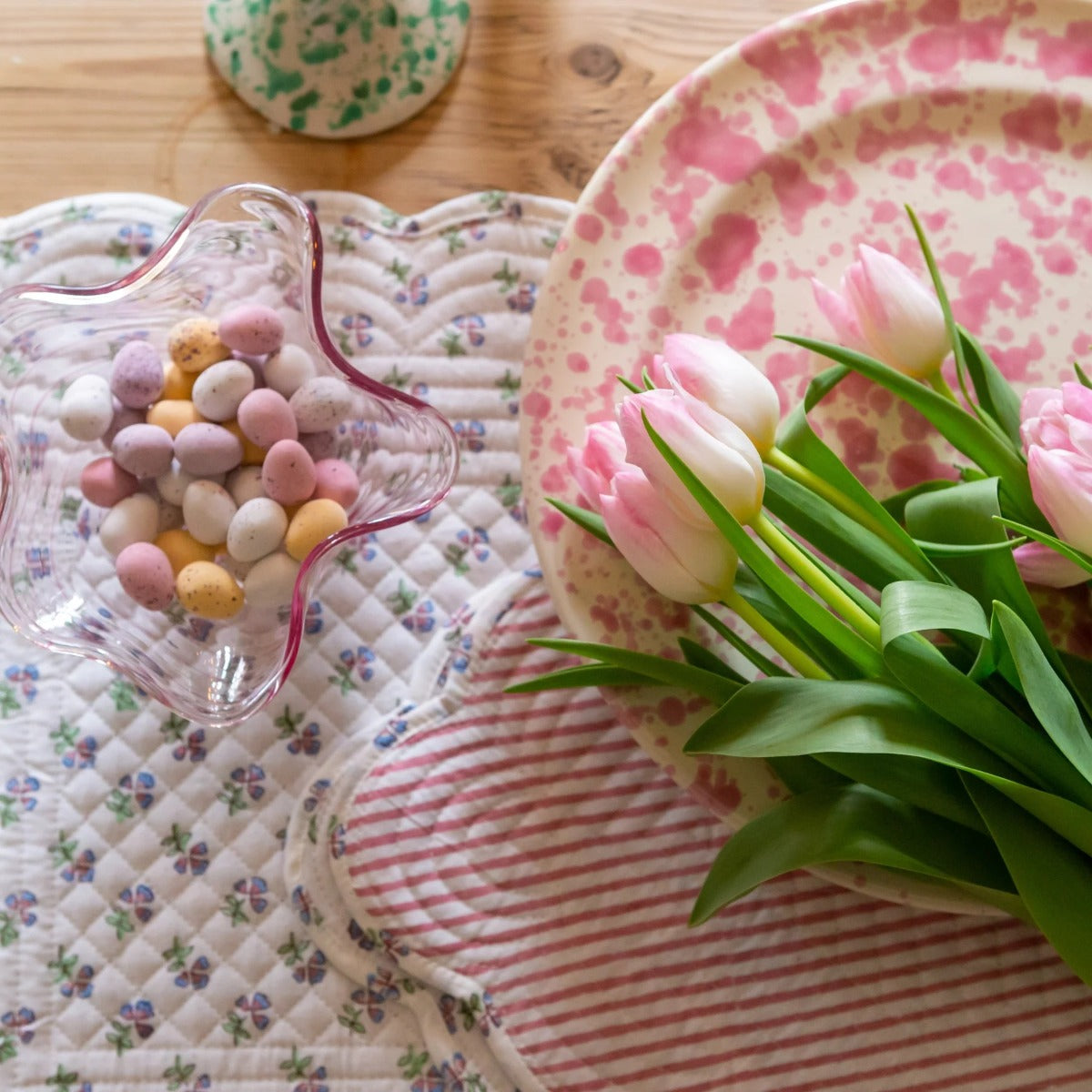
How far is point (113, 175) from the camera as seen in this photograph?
2.52 ft

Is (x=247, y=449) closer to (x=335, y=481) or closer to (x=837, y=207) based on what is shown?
(x=335, y=481)

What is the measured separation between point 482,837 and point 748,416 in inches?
14.0

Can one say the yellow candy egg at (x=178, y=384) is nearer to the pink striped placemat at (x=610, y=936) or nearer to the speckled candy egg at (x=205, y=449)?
the speckled candy egg at (x=205, y=449)

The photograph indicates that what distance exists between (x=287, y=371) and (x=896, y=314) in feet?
1.14

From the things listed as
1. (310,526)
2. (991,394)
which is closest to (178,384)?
(310,526)

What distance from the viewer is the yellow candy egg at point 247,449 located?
0.62 metres

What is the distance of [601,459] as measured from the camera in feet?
1.59

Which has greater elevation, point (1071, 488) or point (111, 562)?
point (1071, 488)

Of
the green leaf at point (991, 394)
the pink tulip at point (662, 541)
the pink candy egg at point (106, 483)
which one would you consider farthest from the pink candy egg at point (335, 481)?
the green leaf at point (991, 394)

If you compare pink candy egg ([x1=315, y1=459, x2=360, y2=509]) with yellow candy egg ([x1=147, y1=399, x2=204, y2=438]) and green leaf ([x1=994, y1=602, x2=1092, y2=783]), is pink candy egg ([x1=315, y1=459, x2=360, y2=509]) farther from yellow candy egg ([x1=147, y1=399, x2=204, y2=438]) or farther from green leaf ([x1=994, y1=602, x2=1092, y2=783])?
green leaf ([x1=994, y1=602, x2=1092, y2=783])

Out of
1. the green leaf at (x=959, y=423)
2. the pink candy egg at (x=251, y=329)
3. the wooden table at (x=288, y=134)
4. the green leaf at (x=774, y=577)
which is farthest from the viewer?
the wooden table at (x=288, y=134)

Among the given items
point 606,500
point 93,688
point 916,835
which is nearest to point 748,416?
point 606,500

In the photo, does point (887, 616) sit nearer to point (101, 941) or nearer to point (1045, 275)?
point (1045, 275)

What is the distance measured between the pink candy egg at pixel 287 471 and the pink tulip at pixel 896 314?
12.5 inches
